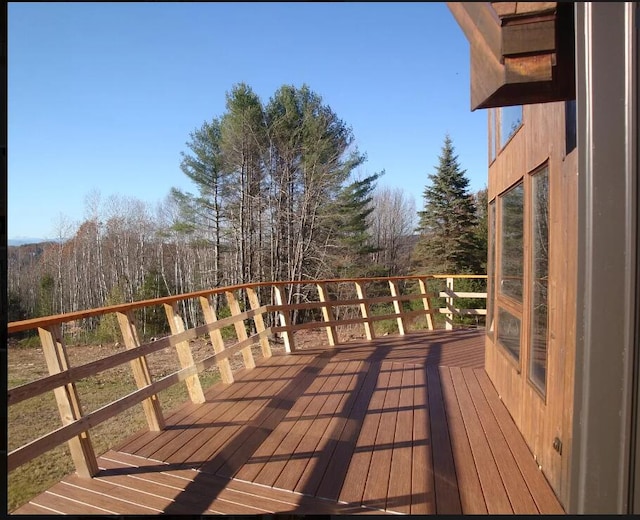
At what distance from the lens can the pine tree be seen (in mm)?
14820

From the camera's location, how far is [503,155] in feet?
10.1

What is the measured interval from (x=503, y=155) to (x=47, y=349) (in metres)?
3.18

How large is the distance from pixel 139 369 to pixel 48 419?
157 centimetres

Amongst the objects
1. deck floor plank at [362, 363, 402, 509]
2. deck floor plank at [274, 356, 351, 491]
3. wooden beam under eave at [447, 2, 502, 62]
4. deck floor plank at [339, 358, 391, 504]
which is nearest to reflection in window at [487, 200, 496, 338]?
deck floor plank at [362, 363, 402, 509]

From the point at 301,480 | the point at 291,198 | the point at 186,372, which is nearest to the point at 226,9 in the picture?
the point at 301,480

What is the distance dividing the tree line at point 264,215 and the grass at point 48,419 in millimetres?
8262

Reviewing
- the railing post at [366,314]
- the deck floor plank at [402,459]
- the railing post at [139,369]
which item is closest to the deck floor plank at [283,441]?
the deck floor plank at [402,459]

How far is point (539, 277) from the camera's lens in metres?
2.11

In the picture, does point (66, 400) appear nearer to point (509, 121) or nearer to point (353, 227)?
point (509, 121)

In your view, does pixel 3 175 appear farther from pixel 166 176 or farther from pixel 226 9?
pixel 166 176

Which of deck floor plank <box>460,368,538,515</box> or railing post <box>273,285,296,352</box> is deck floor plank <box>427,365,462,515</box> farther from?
railing post <box>273,285,296,352</box>

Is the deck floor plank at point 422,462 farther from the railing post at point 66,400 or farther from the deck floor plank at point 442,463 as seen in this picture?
the railing post at point 66,400

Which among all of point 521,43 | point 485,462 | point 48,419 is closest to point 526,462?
point 485,462

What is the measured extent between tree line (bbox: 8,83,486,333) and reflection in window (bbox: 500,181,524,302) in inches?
438
